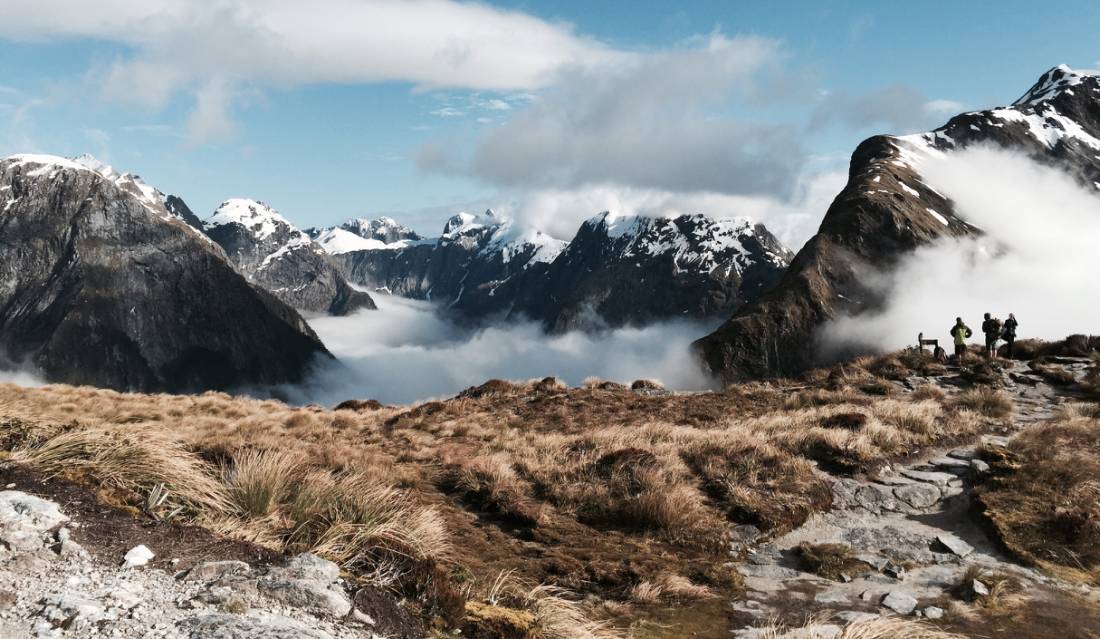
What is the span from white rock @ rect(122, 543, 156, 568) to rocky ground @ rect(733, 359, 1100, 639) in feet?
21.9

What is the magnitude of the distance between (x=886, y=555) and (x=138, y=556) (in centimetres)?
1096

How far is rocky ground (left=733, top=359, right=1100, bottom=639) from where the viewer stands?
354 inches

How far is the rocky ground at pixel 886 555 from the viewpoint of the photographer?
900 cm

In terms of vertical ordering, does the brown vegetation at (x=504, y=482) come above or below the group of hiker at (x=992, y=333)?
below

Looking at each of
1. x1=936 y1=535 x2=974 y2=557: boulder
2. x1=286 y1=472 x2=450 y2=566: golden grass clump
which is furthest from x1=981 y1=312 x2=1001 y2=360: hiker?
x1=286 y1=472 x2=450 y2=566: golden grass clump

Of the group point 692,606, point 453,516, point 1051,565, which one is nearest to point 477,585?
point 692,606

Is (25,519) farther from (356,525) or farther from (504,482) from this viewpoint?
(504,482)

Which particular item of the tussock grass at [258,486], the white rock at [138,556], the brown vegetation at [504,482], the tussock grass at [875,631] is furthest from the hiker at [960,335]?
the white rock at [138,556]

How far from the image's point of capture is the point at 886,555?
36.1ft

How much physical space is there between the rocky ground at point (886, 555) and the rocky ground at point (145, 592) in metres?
5.33

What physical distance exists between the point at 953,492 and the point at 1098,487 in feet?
8.07

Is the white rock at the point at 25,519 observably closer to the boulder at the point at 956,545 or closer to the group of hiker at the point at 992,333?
the boulder at the point at 956,545

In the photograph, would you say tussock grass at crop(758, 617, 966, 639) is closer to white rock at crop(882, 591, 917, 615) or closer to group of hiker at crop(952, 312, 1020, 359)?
white rock at crop(882, 591, 917, 615)

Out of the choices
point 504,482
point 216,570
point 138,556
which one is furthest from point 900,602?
point 138,556
